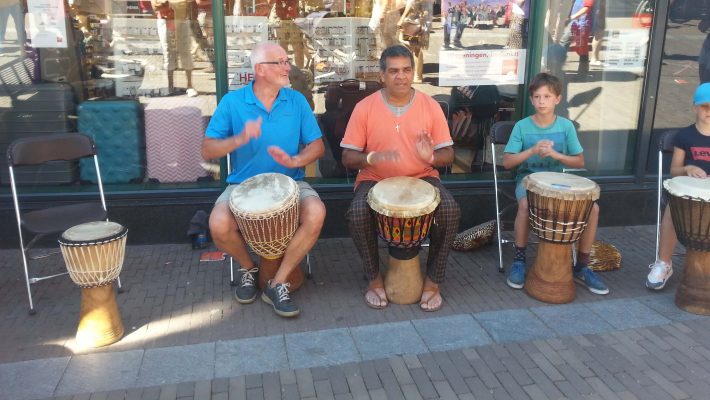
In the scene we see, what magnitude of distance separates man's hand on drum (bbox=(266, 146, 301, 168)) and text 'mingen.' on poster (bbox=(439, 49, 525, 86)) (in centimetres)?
195

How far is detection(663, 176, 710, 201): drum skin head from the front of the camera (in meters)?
3.67

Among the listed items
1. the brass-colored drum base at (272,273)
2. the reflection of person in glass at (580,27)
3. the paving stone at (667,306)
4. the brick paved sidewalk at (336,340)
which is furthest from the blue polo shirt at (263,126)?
the reflection of person in glass at (580,27)

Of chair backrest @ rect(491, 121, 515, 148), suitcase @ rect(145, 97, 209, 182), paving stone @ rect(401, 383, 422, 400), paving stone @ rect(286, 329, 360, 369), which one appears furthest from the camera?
suitcase @ rect(145, 97, 209, 182)

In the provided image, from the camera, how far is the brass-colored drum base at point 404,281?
3.90 m

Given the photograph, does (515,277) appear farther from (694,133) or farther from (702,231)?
(694,133)

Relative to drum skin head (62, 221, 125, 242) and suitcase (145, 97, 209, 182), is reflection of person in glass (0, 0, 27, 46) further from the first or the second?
drum skin head (62, 221, 125, 242)

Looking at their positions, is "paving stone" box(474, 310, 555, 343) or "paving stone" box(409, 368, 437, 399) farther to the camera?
"paving stone" box(474, 310, 555, 343)

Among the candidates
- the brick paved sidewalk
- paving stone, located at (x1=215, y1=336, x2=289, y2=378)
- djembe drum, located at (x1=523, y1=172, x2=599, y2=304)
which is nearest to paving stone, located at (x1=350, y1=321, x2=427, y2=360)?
the brick paved sidewalk

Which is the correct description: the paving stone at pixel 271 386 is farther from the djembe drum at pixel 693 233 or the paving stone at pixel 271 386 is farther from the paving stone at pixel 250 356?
the djembe drum at pixel 693 233

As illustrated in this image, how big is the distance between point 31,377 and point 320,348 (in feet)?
4.76

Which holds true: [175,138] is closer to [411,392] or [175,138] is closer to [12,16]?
[12,16]

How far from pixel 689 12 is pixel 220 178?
409 centimetres

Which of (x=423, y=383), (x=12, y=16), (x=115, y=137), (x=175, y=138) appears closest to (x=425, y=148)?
(x=423, y=383)

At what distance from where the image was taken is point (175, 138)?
5090mm
